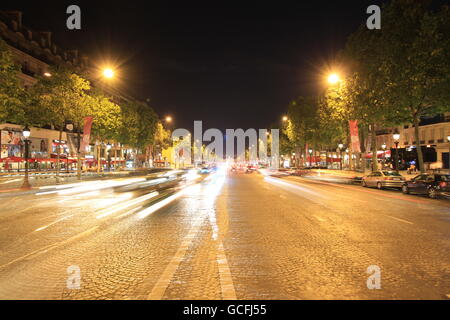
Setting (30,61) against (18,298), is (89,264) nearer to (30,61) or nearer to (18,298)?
(18,298)

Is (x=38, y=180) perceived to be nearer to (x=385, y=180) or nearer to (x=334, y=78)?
(x=334, y=78)

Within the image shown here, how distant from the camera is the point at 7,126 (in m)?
49.8

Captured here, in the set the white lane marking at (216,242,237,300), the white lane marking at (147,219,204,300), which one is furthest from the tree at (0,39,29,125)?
the white lane marking at (216,242,237,300)

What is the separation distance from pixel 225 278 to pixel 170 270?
38.4 inches

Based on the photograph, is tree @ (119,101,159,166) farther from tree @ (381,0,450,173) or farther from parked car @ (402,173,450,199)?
parked car @ (402,173,450,199)

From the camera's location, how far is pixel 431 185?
2033 centimetres

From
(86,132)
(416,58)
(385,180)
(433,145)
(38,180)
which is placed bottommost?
(38,180)

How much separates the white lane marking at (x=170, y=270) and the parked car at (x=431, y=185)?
16073mm

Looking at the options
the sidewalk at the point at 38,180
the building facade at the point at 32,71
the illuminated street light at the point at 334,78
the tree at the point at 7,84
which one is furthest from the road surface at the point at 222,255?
the building facade at the point at 32,71

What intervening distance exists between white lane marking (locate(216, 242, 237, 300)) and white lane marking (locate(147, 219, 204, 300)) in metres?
0.72

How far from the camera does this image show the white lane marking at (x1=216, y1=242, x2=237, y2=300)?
4.79 meters

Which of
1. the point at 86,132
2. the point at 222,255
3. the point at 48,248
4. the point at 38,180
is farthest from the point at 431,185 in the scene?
the point at 38,180
